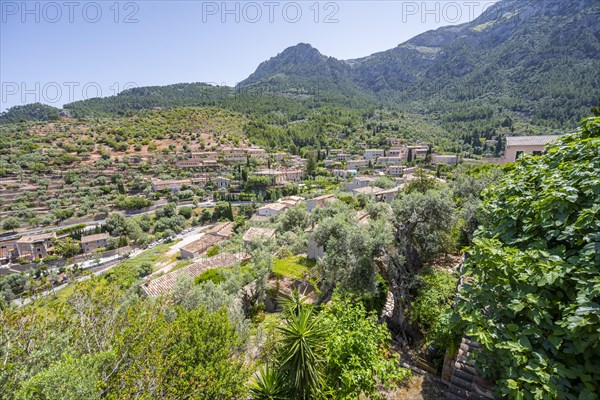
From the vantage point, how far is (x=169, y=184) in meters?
67.0

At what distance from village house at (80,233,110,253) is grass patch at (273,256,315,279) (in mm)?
42465

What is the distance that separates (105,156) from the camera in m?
77.3

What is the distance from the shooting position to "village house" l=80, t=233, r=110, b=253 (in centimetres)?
4406

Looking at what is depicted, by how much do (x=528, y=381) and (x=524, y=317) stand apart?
3.52 ft

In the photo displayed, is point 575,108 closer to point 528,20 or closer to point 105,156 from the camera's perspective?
point 528,20

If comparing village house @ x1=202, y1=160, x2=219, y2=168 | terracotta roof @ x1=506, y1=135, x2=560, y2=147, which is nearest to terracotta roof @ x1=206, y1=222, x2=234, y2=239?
terracotta roof @ x1=506, y1=135, x2=560, y2=147

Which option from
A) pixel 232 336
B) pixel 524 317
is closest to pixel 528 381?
pixel 524 317

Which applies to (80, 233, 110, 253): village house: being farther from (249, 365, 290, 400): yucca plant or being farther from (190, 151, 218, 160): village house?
(249, 365, 290, 400): yucca plant

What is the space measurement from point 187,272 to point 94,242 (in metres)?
36.1

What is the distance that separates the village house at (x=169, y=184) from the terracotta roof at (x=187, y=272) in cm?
4920

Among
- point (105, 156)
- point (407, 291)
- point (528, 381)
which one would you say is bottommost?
point (407, 291)

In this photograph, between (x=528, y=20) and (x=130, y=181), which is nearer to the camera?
(x=130, y=181)

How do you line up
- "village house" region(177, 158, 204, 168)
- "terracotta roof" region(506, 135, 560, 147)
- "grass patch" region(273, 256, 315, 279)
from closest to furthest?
"grass patch" region(273, 256, 315, 279)
"terracotta roof" region(506, 135, 560, 147)
"village house" region(177, 158, 204, 168)

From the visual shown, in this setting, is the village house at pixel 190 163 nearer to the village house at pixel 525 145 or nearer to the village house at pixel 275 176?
the village house at pixel 275 176
